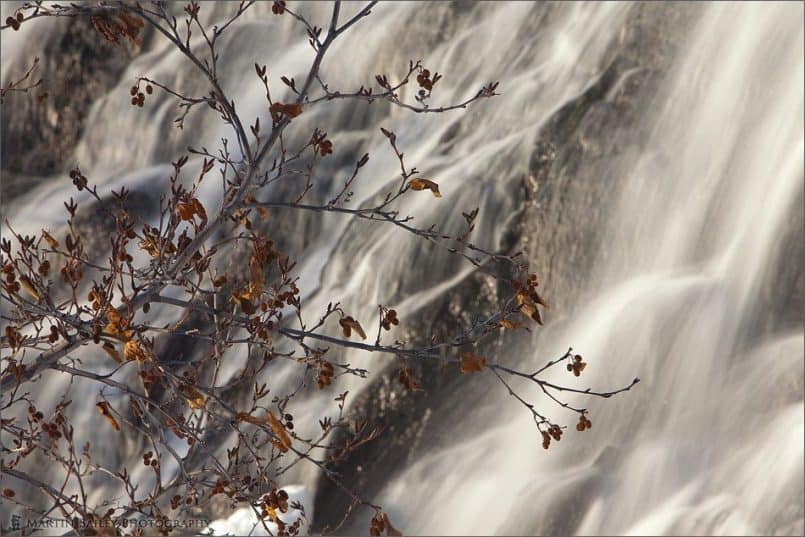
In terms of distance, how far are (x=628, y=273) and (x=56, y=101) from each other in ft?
20.2

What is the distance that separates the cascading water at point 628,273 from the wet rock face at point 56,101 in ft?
10.7

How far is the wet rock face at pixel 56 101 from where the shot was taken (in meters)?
10.4

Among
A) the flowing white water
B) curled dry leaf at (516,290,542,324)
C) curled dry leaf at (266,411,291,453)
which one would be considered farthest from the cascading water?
curled dry leaf at (266,411,291,453)

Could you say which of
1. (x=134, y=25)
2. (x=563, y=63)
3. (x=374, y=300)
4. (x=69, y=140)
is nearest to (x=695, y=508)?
(x=374, y=300)

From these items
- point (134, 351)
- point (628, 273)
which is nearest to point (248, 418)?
point (134, 351)

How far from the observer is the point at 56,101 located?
34.4 ft

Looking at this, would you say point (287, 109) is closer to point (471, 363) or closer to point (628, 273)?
point (471, 363)

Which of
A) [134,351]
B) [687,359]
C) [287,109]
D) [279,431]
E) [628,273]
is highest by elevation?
[628,273]

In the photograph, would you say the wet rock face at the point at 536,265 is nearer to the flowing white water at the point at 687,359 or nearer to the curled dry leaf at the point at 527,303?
the flowing white water at the point at 687,359

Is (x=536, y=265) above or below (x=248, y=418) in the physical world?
above

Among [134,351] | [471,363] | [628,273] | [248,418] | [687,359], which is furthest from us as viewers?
[628,273]

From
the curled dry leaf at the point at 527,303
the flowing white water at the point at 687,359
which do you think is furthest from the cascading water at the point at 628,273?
the curled dry leaf at the point at 527,303

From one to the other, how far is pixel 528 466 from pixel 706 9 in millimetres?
3473

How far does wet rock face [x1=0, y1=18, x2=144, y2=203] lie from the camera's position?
10.4 m
